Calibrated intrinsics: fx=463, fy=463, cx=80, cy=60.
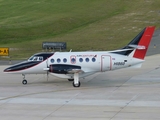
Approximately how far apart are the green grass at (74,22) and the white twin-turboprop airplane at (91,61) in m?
18.8

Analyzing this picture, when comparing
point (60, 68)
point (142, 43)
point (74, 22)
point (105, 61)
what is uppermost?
point (74, 22)

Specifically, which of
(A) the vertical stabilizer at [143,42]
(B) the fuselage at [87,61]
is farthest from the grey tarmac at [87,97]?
(A) the vertical stabilizer at [143,42]

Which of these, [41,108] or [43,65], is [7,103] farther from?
[43,65]

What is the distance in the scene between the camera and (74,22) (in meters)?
81.9

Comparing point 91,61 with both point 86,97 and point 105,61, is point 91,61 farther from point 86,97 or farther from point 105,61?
point 86,97

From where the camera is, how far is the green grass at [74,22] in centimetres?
6606

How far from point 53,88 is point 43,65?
2.01 m

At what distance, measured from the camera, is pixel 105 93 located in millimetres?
33219

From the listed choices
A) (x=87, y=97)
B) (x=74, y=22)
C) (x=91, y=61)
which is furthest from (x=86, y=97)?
(x=74, y=22)

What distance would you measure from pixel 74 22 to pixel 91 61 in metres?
46.7

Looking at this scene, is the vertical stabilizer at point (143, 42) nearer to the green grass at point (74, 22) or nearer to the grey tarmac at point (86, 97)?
the grey tarmac at point (86, 97)

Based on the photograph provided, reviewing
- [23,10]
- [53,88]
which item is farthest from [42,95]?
[23,10]

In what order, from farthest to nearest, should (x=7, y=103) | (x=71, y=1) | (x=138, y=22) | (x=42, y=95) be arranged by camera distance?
(x=71, y=1), (x=138, y=22), (x=42, y=95), (x=7, y=103)

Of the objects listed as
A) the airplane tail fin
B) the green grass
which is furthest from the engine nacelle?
the green grass
